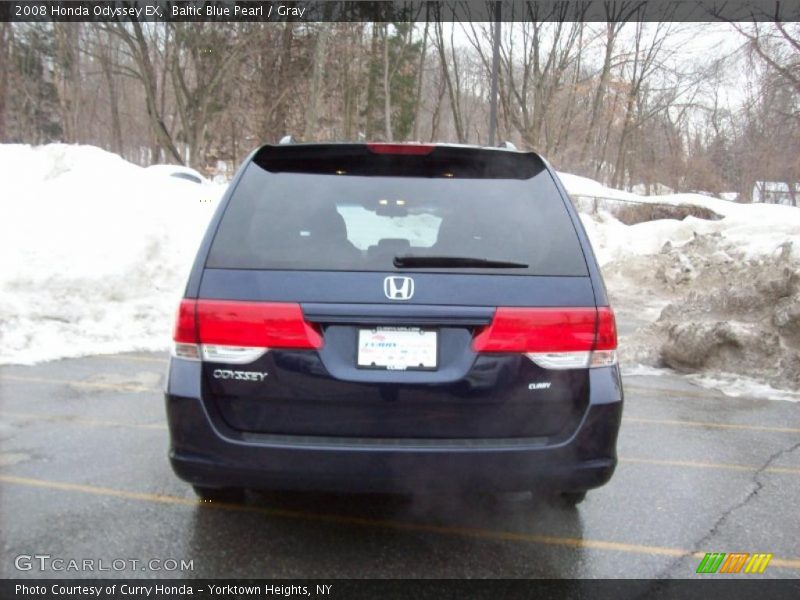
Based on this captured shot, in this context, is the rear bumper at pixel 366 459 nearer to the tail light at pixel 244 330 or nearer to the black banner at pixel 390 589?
the tail light at pixel 244 330

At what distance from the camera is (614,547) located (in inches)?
127

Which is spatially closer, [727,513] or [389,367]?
[389,367]

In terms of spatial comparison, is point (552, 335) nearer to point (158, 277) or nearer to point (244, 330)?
point (244, 330)

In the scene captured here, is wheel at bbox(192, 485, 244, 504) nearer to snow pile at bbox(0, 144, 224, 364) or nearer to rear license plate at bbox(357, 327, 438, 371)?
rear license plate at bbox(357, 327, 438, 371)

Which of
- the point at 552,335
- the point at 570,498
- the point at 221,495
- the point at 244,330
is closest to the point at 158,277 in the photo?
the point at 221,495

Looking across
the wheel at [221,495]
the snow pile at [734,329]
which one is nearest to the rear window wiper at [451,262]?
the wheel at [221,495]

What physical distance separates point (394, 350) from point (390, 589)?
1007mm

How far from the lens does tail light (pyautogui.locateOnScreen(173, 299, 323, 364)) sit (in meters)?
2.66

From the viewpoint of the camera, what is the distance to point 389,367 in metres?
2.66

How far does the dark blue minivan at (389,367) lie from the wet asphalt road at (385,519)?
0.50 m

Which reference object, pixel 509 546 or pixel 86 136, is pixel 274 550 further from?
pixel 86 136

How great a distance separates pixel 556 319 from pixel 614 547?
48.8 inches
